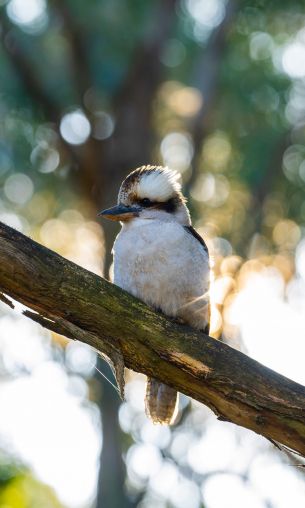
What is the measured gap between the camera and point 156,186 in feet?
14.7

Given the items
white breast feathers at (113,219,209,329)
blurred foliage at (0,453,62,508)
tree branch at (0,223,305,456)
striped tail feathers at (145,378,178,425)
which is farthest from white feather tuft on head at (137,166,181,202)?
blurred foliage at (0,453,62,508)

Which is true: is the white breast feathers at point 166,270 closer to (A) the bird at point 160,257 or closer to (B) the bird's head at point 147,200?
(A) the bird at point 160,257

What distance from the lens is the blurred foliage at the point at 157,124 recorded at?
8.37 meters

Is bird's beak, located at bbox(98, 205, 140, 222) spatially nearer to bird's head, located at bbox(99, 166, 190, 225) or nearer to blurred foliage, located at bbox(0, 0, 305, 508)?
bird's head, located at bbox(99, 166, 190, 225)

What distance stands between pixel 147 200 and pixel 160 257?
0.41 m

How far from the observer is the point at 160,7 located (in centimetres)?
870

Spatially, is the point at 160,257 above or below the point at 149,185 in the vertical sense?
below

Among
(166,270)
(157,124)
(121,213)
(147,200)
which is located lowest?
(166,270)

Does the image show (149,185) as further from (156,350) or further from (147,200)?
(156,350)

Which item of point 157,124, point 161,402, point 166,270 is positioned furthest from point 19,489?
point 157,124

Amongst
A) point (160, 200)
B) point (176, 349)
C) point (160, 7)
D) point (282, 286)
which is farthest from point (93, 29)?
point (176, 349)

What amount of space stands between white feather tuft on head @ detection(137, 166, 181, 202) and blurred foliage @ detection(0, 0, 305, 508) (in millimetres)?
3265

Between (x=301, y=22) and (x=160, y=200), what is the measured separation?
5412mm

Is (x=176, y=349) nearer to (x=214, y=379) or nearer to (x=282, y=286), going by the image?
(x=214, y=379)
